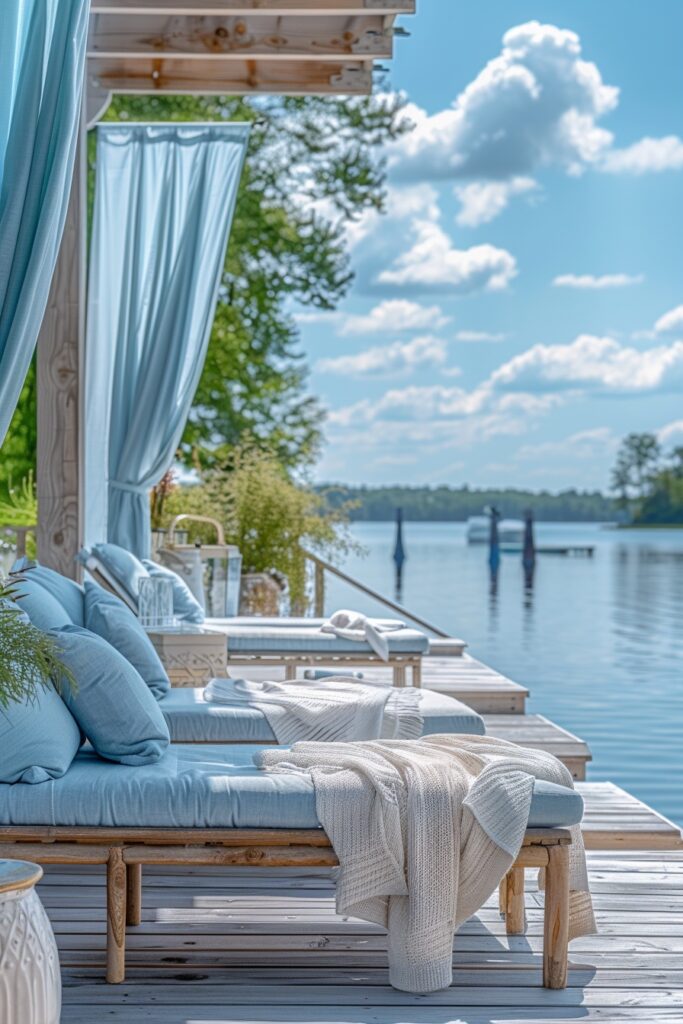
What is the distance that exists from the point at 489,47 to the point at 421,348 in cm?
608

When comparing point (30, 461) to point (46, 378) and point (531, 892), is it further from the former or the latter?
point (531, 892)

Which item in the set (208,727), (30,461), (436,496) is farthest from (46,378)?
(436,496)

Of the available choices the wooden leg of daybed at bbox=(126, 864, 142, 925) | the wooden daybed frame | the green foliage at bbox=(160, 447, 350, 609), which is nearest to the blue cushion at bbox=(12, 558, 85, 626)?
the wooden leg of daybed at bbox=(126, 864, 142, 925)

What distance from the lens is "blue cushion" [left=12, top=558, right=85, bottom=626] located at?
12.0ft

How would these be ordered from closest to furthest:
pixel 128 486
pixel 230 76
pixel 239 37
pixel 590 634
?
pixel 239 37, pixel 230 76, pixel 128 486, pixel 590 634

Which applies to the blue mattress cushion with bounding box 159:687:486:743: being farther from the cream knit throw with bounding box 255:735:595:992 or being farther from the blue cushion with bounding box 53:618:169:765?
the cream knit throw with bounding box 255:735:595:992

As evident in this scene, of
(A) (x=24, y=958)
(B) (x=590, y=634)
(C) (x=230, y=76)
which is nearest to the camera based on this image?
(A) (x=24, y=958)

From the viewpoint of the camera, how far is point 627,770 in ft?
24.8

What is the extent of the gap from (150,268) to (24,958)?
4.84m

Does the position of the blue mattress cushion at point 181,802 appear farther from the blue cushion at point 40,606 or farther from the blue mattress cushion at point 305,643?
the blue mattress cushion at point 305,643

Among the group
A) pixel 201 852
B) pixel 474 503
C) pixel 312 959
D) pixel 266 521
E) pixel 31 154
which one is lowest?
pixel 312 959

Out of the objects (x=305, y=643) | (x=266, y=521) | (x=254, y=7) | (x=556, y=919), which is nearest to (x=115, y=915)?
(x=556, y=919)

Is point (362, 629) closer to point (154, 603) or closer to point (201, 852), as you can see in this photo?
point (154, 603)

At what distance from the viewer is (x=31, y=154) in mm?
3262
